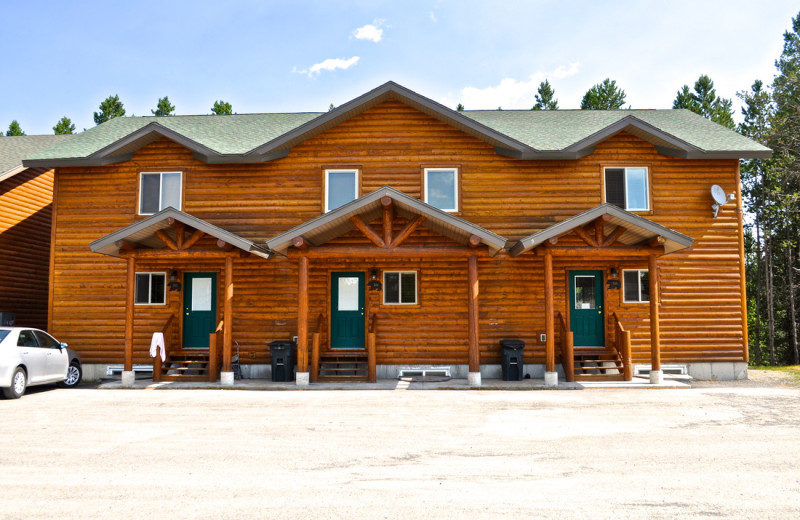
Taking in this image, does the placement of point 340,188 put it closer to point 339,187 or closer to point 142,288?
point 339,187

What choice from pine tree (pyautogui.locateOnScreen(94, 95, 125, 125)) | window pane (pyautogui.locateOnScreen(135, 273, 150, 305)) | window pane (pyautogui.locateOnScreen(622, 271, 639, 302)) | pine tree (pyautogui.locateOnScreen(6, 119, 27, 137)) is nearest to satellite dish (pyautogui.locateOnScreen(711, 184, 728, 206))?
window pane (pyautogui.locateOnScreen(622, 271, 639, 302))

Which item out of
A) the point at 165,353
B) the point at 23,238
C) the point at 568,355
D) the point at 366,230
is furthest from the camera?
the point at 23,238

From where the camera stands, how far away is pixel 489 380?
45.1 ft

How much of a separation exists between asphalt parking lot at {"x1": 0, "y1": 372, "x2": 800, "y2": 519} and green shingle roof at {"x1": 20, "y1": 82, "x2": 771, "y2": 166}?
6.22 metres

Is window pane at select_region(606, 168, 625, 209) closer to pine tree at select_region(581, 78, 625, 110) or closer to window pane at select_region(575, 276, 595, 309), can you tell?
window pane at select_region(575, 276, 595, 309)

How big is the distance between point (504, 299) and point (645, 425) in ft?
19.9

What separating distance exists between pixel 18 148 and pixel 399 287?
14161mm

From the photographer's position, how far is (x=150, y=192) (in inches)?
591

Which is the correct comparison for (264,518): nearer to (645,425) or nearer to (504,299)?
(645,425)

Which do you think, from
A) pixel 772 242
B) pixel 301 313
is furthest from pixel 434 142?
pixel 772 242

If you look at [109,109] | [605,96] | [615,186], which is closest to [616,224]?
[615,186]

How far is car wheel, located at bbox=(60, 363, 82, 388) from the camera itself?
13.3 meters

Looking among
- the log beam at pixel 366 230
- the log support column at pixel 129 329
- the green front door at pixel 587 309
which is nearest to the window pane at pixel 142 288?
the log support column at pixel 129 329

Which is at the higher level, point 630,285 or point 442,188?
point 442,188
